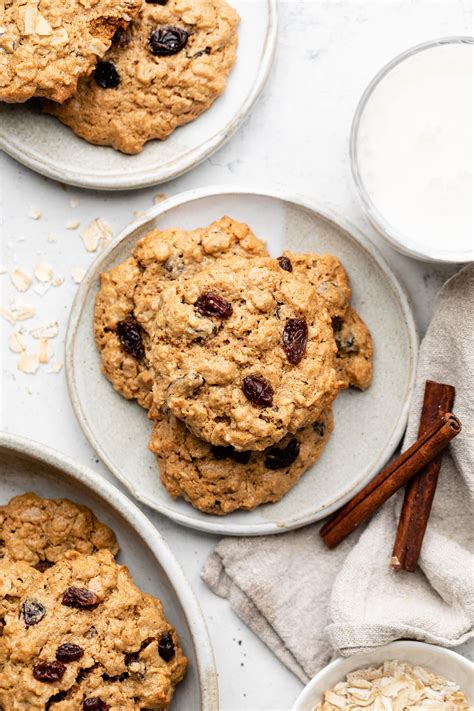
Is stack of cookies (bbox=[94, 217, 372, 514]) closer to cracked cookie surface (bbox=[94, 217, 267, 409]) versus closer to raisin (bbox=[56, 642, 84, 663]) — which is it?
cracked cookie surface (bbox=[94, 217, 267, 409])

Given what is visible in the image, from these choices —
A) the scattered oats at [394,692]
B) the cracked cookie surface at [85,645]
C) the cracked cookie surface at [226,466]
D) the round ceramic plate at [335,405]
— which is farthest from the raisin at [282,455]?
the scattered oats at [394,692]

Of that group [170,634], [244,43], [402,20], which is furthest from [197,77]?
[170,634]

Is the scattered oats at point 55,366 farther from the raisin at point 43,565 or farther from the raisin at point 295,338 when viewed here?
the raisin at point 295,338

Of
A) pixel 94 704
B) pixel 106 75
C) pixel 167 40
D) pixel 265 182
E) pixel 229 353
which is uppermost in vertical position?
pixel 167 40

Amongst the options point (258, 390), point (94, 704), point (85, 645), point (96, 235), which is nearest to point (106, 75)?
point (96, 235)

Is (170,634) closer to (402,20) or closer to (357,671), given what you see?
(357,671)

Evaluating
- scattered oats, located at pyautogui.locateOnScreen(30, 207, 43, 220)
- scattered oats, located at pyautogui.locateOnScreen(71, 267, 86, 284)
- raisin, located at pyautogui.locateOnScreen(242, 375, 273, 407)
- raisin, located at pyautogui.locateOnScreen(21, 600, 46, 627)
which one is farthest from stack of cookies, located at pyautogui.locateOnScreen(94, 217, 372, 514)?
raisin, located at pyautogui.locateOnScreen(21, 600, 46, 627)

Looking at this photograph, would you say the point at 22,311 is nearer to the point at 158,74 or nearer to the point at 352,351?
the point at 158,74
